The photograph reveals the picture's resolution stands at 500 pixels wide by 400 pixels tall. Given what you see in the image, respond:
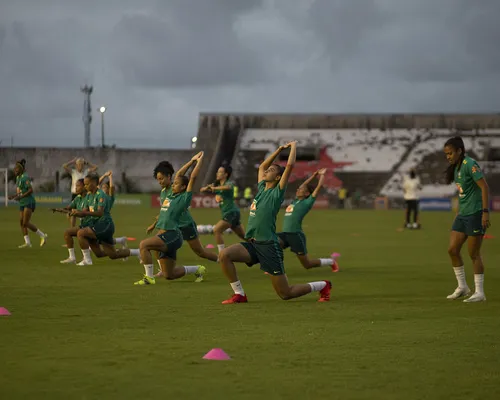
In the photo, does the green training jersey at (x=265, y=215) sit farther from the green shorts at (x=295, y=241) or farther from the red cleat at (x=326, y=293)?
the green shorts at (x=295, y=241)

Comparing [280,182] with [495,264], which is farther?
[495,264]

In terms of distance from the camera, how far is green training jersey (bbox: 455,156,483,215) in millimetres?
13398

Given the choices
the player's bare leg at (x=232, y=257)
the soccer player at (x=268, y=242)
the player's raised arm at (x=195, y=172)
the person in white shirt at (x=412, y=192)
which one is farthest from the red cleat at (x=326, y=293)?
the person in white shirt at (x=412, y=192)

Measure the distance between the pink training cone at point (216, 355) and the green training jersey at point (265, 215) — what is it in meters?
3.98

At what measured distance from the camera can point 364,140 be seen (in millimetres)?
74938

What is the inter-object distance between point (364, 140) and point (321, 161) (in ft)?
13.4

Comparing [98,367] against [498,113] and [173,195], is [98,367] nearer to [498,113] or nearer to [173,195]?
[173,195]

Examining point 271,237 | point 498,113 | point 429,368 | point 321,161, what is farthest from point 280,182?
point 498,113

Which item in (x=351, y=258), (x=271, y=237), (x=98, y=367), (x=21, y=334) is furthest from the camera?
(x=351, y=258)

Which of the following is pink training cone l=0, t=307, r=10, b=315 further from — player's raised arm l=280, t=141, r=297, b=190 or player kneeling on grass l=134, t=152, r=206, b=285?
player kneeling on grass l=134, t=152, r=206, b=285

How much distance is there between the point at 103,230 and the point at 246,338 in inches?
390

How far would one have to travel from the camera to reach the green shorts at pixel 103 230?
19547 mm

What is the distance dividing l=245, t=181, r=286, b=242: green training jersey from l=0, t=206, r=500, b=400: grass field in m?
0.95

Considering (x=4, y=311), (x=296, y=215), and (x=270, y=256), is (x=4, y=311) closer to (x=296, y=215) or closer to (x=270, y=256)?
(x=270, y=256)
